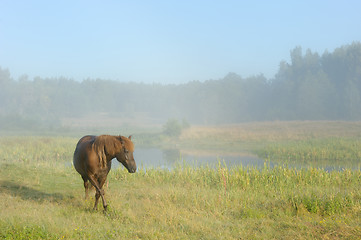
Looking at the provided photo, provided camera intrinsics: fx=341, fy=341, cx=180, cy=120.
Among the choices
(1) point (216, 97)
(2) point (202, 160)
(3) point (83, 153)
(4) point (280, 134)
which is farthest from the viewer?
(1) point (216, 97)

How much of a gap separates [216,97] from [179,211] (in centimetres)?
9699

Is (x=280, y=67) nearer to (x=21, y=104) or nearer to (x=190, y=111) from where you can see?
(x=190, y=111)

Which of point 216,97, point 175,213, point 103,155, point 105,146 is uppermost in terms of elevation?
point 216,97

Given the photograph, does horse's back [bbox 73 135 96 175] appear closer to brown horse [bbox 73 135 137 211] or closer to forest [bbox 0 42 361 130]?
brown horse [bbox 73 135 137 211]

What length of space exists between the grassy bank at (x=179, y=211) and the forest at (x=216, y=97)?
67327mm

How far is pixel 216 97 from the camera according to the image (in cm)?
10500

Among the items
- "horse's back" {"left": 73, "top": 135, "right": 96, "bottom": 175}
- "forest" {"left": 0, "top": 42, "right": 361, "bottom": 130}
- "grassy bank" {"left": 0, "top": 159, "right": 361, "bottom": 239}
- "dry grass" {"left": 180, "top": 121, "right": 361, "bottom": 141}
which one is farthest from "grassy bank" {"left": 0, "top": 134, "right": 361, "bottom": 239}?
"forest" {"left": 0, "top": 42, "right": 361, "bottom": 130}

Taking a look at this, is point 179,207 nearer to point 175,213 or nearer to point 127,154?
point 175,213

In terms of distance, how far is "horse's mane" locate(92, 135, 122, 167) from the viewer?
28.3 ft

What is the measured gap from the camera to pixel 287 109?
86938mm

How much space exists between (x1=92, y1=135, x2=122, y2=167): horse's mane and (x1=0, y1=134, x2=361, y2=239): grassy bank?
1438 mm

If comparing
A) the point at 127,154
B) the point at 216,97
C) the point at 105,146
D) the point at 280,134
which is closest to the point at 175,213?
the point at 127,154

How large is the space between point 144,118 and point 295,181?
102507mm

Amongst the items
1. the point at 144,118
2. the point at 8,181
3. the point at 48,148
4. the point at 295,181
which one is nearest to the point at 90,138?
the point at 8,181
